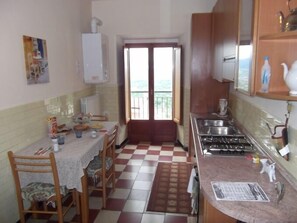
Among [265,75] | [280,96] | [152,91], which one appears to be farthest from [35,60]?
[152,91]

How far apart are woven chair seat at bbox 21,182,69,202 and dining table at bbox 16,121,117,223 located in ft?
0.15

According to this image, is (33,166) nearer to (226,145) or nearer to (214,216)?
(214,216)

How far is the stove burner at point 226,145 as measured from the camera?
1932 mm

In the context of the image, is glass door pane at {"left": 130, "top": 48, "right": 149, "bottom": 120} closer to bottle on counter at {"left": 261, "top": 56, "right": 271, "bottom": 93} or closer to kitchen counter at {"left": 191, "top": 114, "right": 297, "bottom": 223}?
kitchen counter at {"left": 191, "top": 114, "right": 297, "bottom": 223}

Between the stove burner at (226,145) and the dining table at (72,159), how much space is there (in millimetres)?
1043

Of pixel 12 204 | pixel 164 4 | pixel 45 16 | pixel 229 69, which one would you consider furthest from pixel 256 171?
pixel 164 4

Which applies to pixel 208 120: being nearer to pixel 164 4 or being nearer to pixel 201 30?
pixel 201 30

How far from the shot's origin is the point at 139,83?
15.7ft

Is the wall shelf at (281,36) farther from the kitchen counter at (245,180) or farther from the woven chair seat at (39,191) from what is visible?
the woven chair seat at (39,191)

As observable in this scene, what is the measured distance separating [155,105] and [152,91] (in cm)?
30

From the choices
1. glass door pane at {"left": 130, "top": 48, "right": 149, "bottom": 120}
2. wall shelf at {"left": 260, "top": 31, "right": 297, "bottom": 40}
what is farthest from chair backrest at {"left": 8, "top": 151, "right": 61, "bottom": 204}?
glass door pane at {"left": 130, "top": 48, "right": 149, "bottom": 120}

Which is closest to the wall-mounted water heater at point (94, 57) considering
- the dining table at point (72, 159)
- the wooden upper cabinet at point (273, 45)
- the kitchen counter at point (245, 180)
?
the dining table at point (72, 159)

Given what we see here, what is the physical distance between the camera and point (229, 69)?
202cm

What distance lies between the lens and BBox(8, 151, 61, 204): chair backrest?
1.95 metres
